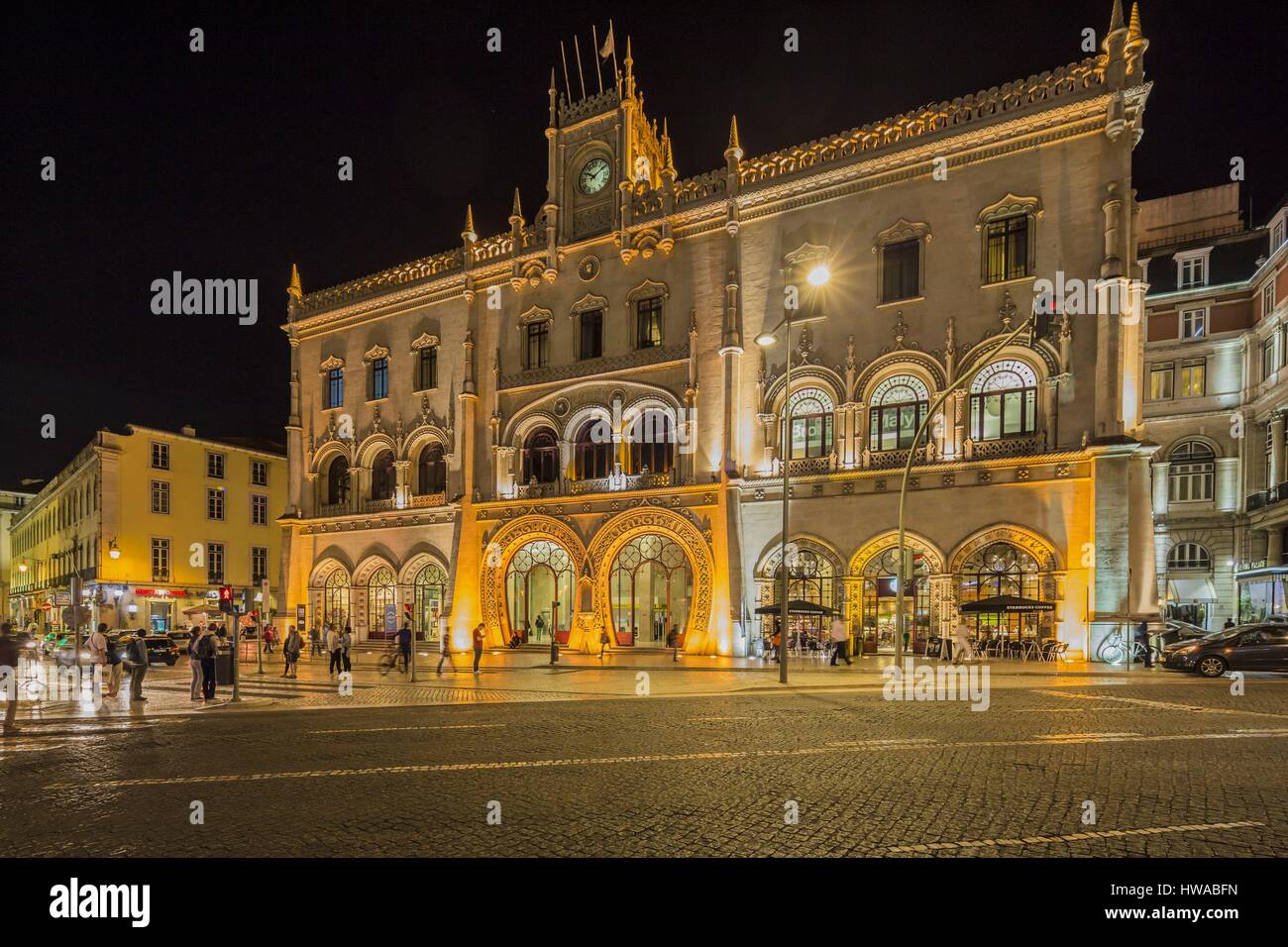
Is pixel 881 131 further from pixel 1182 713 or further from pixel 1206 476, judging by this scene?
pixel 1206 476

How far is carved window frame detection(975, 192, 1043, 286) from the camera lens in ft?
82.5

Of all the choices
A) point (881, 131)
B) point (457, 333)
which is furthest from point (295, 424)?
point (881, 131)

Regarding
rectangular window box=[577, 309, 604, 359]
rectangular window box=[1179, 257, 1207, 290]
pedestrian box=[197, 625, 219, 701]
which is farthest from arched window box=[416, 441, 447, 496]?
rectangular window box=[1179, 257, 1207, 290]

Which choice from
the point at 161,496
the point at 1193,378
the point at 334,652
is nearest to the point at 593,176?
the point at 334,652

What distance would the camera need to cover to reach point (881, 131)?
90.9 ft

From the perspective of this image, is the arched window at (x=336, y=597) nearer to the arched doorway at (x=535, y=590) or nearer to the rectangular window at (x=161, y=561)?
the arched doorway at (x=535, y=590)

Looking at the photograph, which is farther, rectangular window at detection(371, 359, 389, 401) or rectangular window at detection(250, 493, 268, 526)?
rectangular window at detection(250, 493, 268, 526)

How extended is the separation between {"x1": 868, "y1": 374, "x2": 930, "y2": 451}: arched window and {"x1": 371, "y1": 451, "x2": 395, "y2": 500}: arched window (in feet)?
74.4

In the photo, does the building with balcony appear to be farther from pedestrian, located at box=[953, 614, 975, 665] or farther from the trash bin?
the trash bin

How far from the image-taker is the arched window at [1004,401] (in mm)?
25062

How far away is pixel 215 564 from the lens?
163 ft

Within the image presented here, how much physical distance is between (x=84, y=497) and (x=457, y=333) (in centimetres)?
2900
